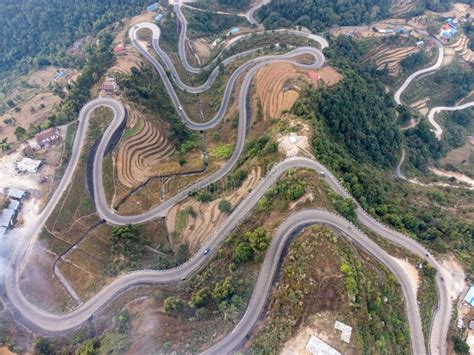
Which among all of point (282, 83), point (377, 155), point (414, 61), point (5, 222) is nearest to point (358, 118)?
point (377, 155)

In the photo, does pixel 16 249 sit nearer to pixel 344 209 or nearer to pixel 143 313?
pixel 143 313

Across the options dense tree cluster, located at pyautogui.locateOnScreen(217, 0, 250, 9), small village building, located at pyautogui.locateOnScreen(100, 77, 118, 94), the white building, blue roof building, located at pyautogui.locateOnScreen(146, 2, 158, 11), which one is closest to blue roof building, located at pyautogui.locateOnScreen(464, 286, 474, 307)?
the white building

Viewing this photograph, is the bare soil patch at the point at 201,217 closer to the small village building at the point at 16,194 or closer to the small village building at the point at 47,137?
the small village building at the point at 16,194

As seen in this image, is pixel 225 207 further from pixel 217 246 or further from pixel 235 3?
pixel 235 3

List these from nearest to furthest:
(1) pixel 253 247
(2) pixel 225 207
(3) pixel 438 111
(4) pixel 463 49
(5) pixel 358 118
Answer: (1) pixel 253 247 < (2) pixel 225 207 < (5) pixel 358 118 < (3) pixel 438 111 < (4) pixel 463 49

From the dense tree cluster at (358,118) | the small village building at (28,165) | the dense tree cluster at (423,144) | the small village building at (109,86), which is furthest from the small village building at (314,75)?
the small village building at (28,165)

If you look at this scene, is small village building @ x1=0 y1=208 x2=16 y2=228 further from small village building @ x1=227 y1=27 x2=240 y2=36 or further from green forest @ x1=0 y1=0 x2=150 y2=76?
small village building @ x1=227 y1=27 x2=240 y2=36
